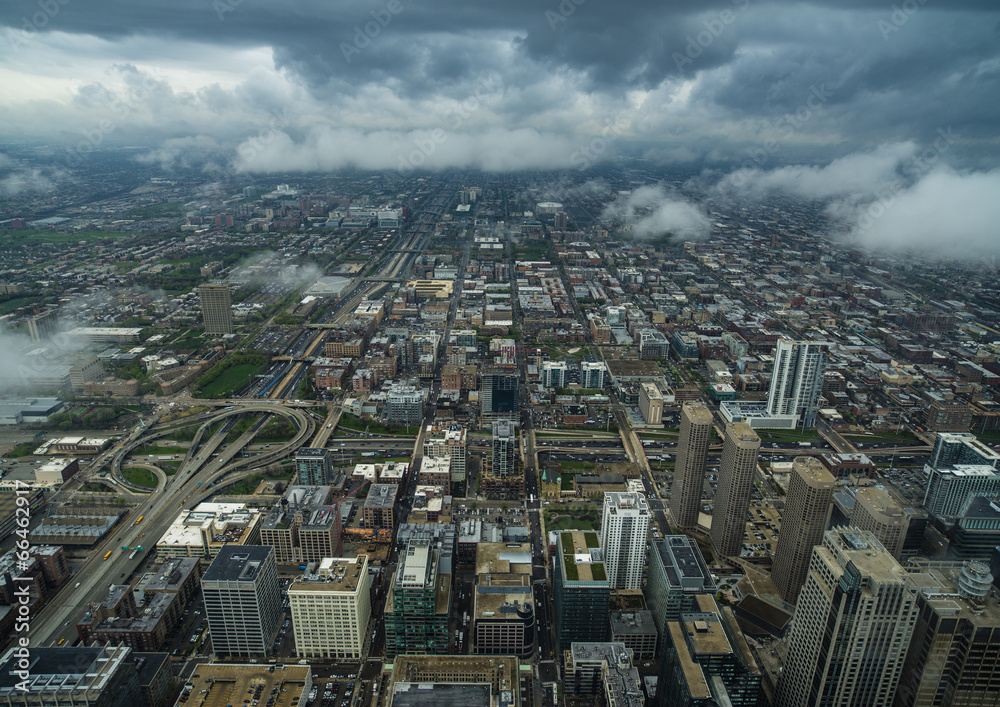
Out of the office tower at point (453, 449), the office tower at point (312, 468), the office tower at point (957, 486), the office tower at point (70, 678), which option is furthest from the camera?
the office tower at point (453, 449)

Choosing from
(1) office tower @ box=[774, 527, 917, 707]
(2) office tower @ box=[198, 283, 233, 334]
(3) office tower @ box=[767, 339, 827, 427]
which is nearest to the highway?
(2) office tower @ box=[198, 283, 233, 334]


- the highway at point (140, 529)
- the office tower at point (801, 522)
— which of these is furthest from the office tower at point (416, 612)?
the office tower at point (801, 522)

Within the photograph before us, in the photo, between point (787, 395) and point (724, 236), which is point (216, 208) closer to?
point (724, 236)

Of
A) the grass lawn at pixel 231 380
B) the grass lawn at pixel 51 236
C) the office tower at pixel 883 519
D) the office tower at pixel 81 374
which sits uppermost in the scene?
the grass lawn at pixel 51 236

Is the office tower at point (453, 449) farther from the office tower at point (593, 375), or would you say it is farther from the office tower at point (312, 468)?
the office tower at point (593, 375)

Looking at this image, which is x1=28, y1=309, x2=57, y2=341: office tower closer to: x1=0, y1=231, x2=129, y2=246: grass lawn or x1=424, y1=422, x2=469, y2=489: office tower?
x1=0, y1=231, x2=129, y2=246: grass lawn

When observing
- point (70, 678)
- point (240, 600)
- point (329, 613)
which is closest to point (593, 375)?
point (329, 613)
